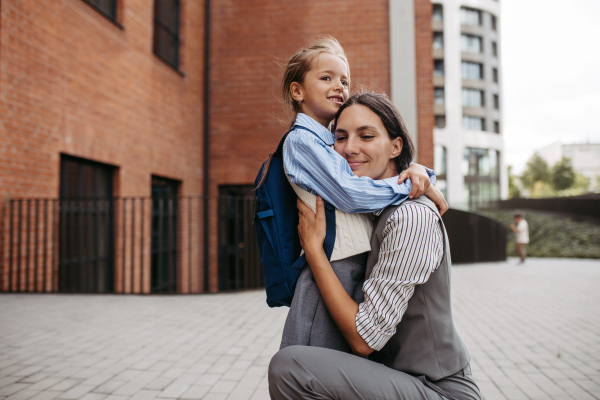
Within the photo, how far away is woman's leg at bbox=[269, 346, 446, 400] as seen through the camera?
142cm

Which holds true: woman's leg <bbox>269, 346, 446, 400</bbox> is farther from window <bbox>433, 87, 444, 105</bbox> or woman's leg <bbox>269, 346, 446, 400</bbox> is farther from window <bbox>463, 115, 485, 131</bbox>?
window <bbox>463, 115, 485, 131</bbox>

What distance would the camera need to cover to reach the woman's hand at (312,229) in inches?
62.6

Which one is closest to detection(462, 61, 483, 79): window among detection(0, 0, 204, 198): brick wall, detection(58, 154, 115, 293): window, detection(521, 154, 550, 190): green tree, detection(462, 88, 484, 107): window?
detection(462, 88, 484, 107): window

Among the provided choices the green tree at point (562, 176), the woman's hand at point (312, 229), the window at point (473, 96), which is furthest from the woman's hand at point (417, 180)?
the green tree at point (562, 176)

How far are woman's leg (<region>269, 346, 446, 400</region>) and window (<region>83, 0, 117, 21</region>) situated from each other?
7728mm

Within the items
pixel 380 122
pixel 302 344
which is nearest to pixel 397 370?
pixel 302 344

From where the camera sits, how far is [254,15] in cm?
1074

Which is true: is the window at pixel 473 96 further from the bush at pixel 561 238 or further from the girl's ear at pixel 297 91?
the girl's ear at pixel 297 91

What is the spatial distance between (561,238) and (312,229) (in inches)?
872

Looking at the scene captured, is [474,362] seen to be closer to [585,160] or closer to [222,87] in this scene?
[222,87]

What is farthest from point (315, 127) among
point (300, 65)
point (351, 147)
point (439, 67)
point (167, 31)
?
point (439, 67)

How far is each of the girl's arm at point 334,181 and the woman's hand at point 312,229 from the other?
2.7 inches

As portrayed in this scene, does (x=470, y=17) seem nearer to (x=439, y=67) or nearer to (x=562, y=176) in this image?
(x=439, y=67)

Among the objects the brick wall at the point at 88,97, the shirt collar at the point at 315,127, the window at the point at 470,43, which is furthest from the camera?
the window at the point at 470,43
